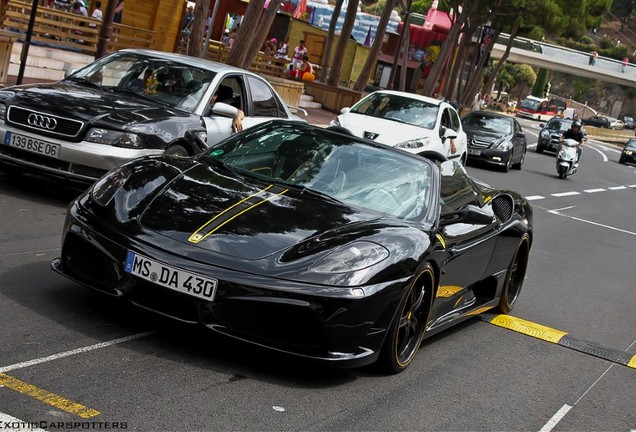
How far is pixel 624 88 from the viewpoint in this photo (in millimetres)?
159750

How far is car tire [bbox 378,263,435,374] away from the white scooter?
2448 cm

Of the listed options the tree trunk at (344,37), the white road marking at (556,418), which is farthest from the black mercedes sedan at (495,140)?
the white road marking at (556,418)

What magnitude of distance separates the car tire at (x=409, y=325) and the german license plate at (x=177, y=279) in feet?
3.56

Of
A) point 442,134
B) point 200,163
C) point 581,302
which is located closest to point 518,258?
point 581,302

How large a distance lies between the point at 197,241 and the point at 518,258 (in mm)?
4193

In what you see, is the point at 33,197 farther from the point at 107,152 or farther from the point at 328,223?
the point at 328,223

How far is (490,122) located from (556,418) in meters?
25.0

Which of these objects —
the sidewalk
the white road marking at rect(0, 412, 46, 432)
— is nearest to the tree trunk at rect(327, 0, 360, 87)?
the sidewalk

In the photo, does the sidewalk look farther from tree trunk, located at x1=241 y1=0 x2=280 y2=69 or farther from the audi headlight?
the audi headlight

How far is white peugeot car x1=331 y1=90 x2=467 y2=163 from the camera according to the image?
18828mm

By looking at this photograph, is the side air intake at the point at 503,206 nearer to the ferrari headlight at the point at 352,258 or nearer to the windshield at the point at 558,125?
the ferrari headlight at the point at 352,258

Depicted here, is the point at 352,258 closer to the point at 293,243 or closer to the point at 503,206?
the point at 293,243

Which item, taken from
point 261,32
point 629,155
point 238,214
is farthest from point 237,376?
point 629,155

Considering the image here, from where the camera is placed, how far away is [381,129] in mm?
18969
